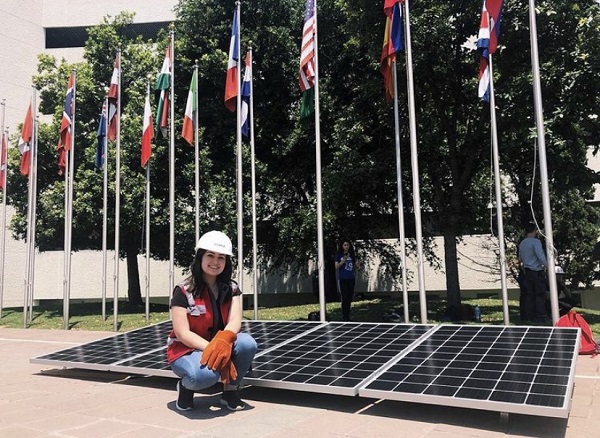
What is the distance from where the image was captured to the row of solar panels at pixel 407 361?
4270 mm

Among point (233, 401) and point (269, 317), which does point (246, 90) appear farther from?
point (233, 401)

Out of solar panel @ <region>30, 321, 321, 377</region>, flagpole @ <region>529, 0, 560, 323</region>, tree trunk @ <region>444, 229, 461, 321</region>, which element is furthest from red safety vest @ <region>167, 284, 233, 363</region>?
tree trunk @ <region>444, 229, 461, 321</region>

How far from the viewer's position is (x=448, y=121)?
47.1 feet

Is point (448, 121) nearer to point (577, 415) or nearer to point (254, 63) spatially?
point (254, 63)

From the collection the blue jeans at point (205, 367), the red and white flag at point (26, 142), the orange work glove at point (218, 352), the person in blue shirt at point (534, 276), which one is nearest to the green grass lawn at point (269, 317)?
the person in blue shirt at point (534, 276)

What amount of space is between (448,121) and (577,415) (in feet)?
35.5

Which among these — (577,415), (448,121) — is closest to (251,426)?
(577,415)

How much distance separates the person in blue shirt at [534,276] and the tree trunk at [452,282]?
6.57 ft

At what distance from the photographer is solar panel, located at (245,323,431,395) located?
4953 mm

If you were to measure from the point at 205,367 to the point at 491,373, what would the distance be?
2646 mm

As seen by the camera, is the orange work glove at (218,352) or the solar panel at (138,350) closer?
the orange work glove at (218,352)

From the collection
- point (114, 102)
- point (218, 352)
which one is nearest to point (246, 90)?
point (114, 102)

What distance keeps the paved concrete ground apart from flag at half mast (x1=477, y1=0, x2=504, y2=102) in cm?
640

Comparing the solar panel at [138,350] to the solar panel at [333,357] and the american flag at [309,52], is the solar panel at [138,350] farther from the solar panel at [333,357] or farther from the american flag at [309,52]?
the american flag at [309,52]
